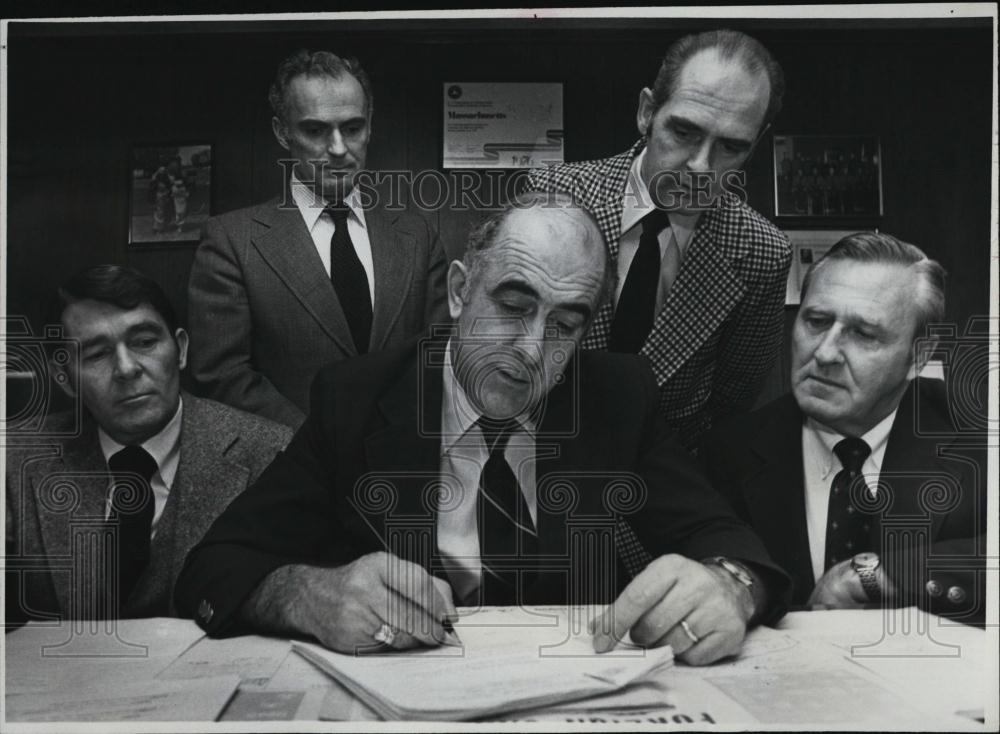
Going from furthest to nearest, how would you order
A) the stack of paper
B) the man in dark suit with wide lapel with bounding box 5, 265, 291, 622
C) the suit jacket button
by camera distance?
the man in dark suit with wide lapel with bounding box 5, 265, 291, 622 < the suit jacket button < the stack of paper

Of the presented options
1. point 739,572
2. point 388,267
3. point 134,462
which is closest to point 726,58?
point 388,267

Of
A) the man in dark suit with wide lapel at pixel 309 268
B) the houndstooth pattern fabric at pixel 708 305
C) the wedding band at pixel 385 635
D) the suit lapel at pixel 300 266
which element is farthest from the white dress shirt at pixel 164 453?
the houndstooth pattern fabric at pixel 708 305

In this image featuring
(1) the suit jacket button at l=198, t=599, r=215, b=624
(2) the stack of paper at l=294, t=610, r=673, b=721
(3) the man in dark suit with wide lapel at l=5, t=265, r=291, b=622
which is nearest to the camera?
(2) the stack of paper at l=294, t=610, r=673, b=721

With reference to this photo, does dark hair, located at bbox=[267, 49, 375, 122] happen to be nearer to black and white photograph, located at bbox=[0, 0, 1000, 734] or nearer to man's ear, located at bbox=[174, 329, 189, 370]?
black and white photograph, located at bbox=[0, 0, 1000, 734]

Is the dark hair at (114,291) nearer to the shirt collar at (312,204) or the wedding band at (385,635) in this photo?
the shirt collar at (312,204)

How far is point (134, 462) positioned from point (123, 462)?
3cm

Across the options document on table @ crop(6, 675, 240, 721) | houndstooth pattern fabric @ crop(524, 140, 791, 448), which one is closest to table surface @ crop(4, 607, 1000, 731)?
document on table @ crop(6, 675, 240, 721)

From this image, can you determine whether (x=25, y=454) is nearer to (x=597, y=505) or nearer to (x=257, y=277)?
(x=257, y=277)

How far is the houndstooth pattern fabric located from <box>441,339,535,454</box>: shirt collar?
322 mm

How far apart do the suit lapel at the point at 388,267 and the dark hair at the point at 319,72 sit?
264mm

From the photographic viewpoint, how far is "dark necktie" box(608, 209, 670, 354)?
232 cm

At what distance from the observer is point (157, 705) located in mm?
2129

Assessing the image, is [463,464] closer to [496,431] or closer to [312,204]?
[496,431]

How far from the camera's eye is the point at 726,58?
7.64 feet
